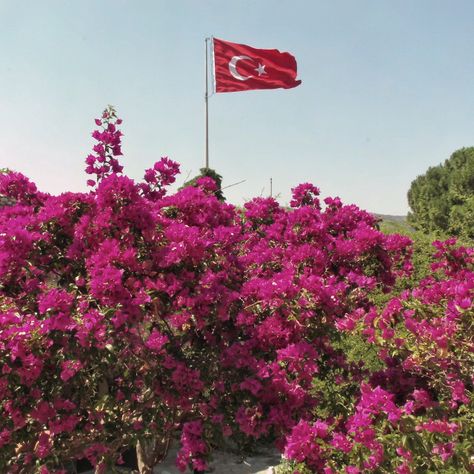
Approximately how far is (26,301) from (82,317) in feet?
2.07

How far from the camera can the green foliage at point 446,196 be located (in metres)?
21.0

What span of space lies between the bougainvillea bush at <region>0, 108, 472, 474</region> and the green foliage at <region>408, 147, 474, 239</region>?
18.3m

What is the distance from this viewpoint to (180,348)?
3438mm

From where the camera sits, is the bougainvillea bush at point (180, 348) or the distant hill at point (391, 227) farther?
the distant hill at point (391, 227)

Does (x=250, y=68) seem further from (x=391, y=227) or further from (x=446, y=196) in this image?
(x=446, y=196)

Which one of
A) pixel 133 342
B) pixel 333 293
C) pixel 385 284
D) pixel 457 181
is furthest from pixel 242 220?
pixel 457 181

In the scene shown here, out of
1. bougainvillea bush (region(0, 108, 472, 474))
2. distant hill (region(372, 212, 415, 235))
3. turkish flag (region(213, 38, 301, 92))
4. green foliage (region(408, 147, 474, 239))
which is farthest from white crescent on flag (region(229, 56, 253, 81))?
bougainvillea bush (region(0, 108, 472, 474))

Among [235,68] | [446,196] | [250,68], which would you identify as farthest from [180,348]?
[446,196]

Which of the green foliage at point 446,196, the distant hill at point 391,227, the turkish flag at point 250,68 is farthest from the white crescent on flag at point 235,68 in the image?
the green foliage at point 446,196

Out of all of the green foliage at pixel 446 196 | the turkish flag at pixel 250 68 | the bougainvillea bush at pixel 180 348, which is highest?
the turkish flag at pixel 250 68

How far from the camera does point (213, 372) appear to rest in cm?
335

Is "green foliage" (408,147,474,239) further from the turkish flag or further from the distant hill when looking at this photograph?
the turkish flag

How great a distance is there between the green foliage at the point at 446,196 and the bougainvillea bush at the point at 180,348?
59.9 ft

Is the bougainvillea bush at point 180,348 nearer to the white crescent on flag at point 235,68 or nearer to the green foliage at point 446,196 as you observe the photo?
the white crescent on flag at point 235,68
